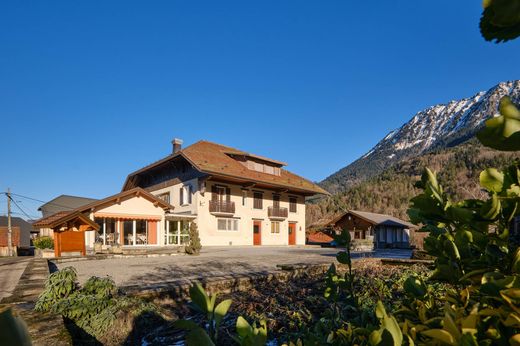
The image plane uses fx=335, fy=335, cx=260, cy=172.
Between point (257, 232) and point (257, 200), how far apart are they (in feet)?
9.63

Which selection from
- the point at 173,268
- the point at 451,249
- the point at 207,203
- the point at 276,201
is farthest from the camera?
the point at 276,201

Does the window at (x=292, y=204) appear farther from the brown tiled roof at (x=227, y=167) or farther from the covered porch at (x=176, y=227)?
the covered porch at (x=176, y=227)

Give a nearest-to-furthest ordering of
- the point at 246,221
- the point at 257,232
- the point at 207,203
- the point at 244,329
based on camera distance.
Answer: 1. the point at 244,329
2. the point at 207,203
3. the point at 246,221
4. the point at 257,232

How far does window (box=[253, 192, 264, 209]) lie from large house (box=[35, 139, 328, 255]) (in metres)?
0.05

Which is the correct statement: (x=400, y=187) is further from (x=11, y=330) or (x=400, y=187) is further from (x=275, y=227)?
(x=11, y=330)

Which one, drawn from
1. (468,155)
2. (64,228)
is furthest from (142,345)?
(468,155)

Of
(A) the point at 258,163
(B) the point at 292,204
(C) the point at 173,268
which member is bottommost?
(C) the point at 173,268

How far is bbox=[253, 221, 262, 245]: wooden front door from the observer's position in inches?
1200

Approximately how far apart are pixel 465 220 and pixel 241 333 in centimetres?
57

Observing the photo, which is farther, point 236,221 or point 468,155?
point 468,155

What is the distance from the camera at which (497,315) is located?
2.15 feet

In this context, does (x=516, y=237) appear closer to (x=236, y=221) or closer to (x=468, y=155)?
(x=236, y=221)

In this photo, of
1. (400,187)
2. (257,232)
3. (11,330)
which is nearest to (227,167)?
(257,232)

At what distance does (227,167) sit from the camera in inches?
1107
